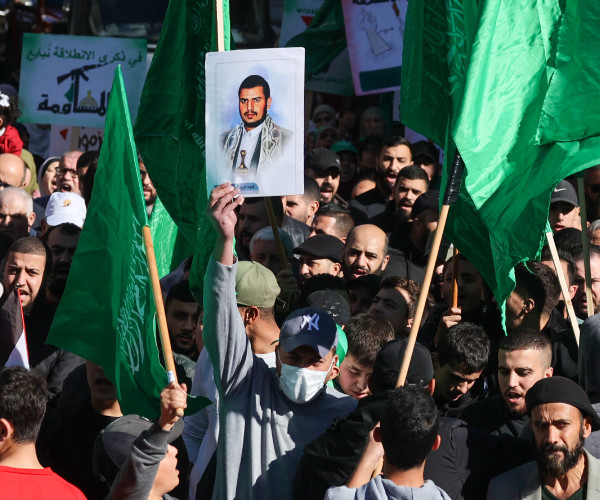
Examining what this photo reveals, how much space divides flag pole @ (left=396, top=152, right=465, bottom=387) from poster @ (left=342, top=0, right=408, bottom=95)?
18.0 ft

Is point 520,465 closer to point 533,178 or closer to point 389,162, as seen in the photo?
point 533,178

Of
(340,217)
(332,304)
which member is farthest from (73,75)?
(332,304)

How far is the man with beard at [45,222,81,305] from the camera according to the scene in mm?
7305

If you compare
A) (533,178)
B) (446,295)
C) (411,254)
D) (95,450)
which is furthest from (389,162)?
(95,450)

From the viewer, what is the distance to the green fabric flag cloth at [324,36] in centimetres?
1097

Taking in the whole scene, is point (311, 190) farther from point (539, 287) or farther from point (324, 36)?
point (539, 287)

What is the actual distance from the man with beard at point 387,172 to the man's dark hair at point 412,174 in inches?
20.0

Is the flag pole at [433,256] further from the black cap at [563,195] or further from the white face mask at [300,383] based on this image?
the black cap at [563,195]

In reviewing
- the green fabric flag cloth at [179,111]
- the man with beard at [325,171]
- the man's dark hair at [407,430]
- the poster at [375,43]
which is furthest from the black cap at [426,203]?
the man's dark hair at [407,430]

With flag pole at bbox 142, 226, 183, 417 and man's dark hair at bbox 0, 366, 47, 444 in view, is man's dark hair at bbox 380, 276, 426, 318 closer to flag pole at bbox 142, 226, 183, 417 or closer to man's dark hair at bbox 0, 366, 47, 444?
flag pole at bbox 142, 226, 183, 417

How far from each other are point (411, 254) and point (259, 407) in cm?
376

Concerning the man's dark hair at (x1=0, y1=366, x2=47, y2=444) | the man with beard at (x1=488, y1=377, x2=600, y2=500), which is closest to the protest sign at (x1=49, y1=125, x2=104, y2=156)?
the man's dark hair at (x1=0, y1=366, x2=47, y2=444)

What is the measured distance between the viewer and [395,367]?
4613mm

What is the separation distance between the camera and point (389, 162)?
31.1 ft
